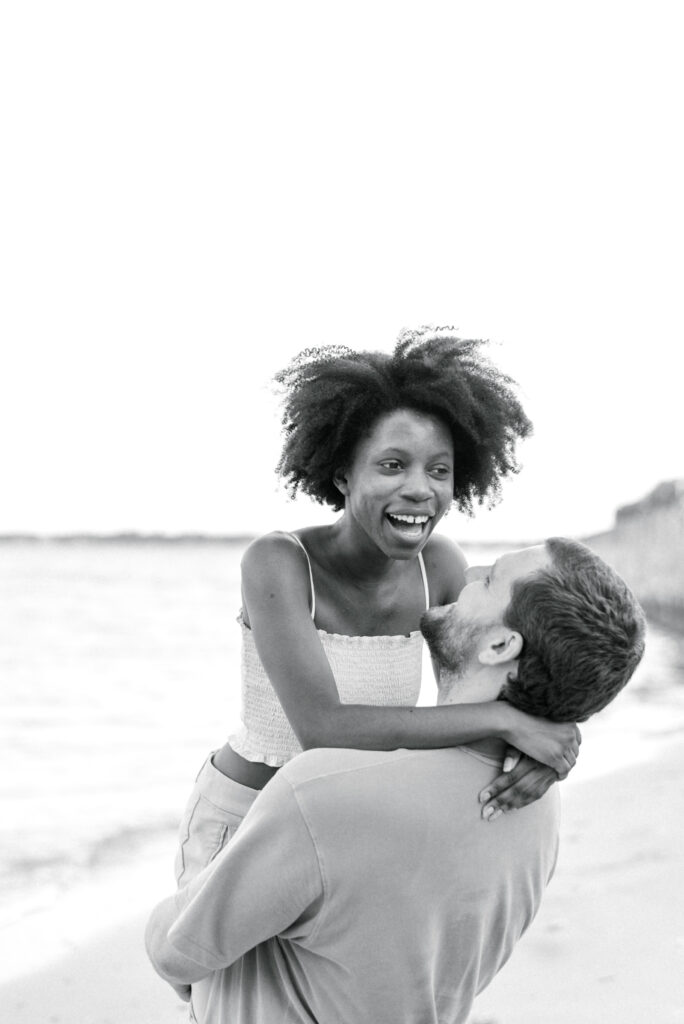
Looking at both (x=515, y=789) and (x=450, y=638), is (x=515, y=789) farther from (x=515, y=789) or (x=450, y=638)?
(x=450, y=638)

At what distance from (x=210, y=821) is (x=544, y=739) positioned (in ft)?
3.18

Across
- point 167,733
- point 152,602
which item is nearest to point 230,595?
point 152,602

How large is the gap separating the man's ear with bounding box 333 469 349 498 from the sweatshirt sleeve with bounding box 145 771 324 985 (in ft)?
3.55

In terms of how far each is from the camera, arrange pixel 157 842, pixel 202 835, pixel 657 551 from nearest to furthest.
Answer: pixel 202 835 < pixel 157 842 < pixel 657 551

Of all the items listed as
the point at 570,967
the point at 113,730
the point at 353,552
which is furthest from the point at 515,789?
the point at 113,730

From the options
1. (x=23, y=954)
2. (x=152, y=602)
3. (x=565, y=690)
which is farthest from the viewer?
(x=152, y=602)

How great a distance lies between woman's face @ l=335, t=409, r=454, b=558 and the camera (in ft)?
8.38

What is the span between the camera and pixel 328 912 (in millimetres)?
1883

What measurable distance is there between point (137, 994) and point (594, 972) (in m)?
1.68

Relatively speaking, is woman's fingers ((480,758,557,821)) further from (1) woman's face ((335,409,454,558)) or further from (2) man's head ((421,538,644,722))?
(1) woman's face ((335,409,454,558))

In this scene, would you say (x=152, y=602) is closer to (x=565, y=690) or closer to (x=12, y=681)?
(x=12, y=681)

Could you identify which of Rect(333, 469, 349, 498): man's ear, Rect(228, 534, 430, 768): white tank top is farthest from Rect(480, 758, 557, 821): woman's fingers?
Rect(333, 469, 349, 498): man's ear

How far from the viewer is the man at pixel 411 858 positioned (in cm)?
185

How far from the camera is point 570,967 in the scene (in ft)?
13.7
